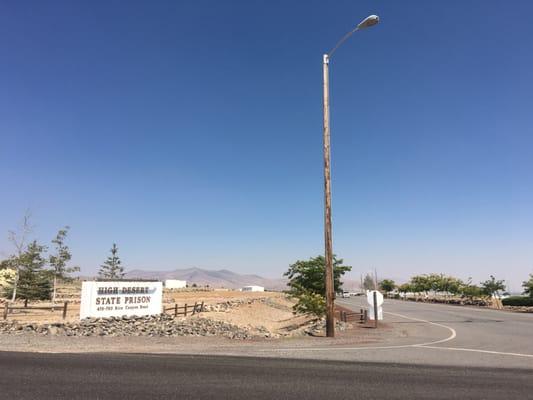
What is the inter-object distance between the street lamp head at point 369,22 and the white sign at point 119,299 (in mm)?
19584

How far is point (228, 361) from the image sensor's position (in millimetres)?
10086

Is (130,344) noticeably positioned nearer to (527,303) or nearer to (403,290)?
(527,303)

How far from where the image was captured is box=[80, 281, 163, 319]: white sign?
23.5 meters

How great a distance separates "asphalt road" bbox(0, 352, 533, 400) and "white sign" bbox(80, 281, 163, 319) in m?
13.6

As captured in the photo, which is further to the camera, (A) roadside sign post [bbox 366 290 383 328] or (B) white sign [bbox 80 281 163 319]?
(B) white sign [bbox 80 281 163 319]

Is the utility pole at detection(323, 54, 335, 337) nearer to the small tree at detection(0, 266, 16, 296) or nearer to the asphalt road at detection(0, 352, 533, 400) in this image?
the asphalt road at detection(0, 352, 533, 400)

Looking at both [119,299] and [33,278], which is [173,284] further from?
[119,299]

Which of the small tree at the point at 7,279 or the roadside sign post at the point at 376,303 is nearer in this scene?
the roadside sign post at the point at 376,303

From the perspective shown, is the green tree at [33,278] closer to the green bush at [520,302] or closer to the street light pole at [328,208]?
the street light pole at [328,208]

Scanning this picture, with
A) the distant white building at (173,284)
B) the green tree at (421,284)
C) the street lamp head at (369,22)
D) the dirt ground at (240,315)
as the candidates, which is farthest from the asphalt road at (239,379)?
the distant white building at (173,284)

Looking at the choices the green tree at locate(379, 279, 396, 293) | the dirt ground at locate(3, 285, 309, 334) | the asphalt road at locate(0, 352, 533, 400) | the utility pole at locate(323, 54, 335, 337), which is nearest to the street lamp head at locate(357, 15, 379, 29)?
the utility pole at locate(323, 54, 335, 337)

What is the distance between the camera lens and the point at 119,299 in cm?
2525

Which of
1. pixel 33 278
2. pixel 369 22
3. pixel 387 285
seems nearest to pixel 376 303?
pixel 369 22

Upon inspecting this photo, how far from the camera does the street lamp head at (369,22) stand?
1559 cm
